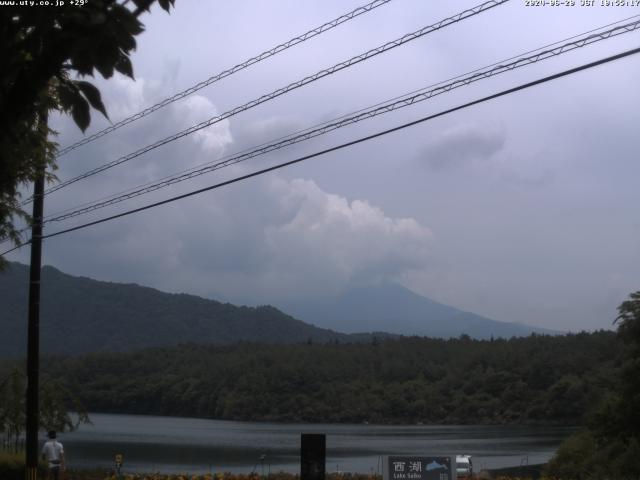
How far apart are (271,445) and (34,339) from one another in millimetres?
35785

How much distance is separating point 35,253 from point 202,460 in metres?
24.6

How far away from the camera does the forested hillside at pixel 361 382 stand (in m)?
74.9

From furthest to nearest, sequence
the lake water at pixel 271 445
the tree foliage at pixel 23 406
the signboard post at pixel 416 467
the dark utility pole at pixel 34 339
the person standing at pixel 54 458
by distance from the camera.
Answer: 1. the lake water at pixel 271 445
2. the tree foliage at pixel 23 406
3. the person standing at pixel 54 458
4. the dark utility pole at pixel 34 339
5. the signboard post at pixel 416 467

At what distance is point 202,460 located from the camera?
138ft

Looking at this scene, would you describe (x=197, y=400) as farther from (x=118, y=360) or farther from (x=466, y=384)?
(x=466, y=384)

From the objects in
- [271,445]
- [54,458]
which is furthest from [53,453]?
[271,445]

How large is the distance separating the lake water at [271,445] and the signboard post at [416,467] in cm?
1639

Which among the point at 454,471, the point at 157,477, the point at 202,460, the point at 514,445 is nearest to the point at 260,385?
the point at 514,445

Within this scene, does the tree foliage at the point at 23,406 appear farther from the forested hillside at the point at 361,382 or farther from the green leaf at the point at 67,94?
the forested hillside at the point at 361,382

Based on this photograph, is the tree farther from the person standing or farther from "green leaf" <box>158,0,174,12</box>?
the person standing

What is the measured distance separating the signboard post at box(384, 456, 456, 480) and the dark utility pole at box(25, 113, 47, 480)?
8163 millimetres


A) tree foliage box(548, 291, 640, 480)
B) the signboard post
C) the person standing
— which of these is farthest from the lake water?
the signboard post

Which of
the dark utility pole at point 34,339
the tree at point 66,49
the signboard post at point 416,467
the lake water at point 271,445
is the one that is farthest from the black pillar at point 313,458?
the lake water at point 271,445

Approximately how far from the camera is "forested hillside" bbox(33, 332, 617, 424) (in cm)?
7494
